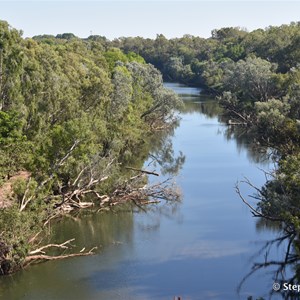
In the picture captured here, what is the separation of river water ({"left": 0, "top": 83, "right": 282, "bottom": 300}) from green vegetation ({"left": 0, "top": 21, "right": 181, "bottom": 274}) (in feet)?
5.37

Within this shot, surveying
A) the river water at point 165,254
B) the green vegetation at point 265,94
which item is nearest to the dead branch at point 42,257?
the river water at point 165,254

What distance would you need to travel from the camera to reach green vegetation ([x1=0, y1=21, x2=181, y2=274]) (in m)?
21.4

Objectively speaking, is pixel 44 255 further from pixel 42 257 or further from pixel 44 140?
pixel 44 140

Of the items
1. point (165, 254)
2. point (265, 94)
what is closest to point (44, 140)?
point (165, 254)

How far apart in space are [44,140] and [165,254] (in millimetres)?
9367

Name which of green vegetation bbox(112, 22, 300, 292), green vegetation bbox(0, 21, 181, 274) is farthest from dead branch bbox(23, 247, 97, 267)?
green vegetation bbox(112, 22, 300, 292)

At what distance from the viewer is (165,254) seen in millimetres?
21641

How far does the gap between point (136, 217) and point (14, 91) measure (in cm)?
972

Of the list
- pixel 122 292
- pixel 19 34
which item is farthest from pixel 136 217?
pixel 19 34

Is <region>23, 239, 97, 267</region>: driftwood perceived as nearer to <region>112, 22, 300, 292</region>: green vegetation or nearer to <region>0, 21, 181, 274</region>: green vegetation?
<region>0, 21, 181, 274</region>: green vegetation

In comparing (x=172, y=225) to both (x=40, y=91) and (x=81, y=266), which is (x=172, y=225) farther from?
(x=40, y=91)

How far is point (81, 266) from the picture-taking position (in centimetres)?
2025

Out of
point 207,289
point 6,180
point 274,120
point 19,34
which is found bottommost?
point 207,289

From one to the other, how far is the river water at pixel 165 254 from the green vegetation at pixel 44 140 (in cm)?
164
